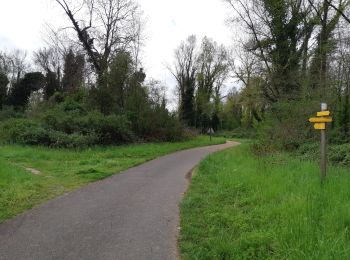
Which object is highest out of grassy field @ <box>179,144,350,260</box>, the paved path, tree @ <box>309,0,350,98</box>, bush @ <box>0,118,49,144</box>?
tree @ <box>309,0,350,98</box>

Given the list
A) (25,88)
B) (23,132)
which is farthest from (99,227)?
(25,88)

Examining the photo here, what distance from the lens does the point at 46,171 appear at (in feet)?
43.4

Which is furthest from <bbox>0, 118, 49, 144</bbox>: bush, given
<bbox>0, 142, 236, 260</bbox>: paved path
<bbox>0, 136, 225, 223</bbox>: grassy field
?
<bbox>0, 142, 236, 260</bbox>: paved path

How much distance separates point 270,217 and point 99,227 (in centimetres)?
303

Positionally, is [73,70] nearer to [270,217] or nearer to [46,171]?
[46,171]

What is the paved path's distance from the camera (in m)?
5.29

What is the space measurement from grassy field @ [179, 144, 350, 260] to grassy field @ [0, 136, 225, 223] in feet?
11.9

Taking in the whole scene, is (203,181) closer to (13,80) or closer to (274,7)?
(274,7)

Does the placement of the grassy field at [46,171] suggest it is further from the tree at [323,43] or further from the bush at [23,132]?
the tree at [323,43]

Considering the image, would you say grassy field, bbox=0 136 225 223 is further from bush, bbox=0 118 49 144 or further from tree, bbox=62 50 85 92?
tree, bbox=62 50 85 92

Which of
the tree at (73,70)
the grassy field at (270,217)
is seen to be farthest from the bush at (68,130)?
the tree at (73,70)

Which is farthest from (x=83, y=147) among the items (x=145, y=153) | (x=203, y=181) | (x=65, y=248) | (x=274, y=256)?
(x=274, y=256)

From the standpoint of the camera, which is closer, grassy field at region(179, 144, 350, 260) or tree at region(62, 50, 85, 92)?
grassy field at region(179, 144, 350, 260)

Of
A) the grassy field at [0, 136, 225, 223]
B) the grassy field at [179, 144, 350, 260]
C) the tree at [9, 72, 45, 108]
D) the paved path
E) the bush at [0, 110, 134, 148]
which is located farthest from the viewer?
the tree at [9, 72, 45, 108]
